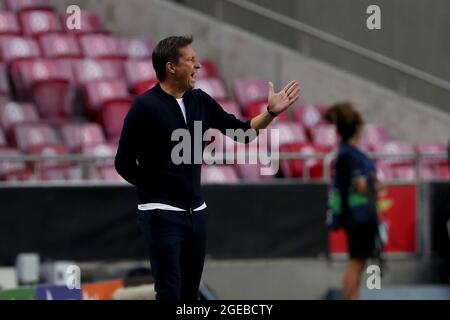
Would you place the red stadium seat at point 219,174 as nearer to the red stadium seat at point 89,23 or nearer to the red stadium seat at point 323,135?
the red stadium seat at point 323,135

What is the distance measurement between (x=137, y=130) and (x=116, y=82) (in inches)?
335

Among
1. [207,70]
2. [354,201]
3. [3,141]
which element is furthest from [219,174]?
[207,70]

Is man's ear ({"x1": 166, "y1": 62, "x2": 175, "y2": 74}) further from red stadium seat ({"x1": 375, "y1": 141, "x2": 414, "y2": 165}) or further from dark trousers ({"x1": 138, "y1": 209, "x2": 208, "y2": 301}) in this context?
red stadium seat ({"x1": 375, "y1": 141, "x2": 414, "y2": 165})

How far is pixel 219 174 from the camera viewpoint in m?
13.8

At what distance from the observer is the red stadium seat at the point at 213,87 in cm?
1589

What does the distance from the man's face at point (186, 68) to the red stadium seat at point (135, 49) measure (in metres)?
9.44

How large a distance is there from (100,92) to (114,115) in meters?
0.54

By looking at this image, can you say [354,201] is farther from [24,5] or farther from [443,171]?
[24,5]

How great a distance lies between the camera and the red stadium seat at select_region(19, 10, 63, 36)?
16.4 meters

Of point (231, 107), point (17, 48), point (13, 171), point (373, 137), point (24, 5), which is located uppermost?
point (24, 5)

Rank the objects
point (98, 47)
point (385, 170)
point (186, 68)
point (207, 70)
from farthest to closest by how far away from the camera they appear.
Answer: point (207, 70) → point (98, 47) → point (385, 170) → point (186, 68)

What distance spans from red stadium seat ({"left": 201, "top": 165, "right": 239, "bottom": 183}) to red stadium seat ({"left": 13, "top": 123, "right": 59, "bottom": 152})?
169 centimetres

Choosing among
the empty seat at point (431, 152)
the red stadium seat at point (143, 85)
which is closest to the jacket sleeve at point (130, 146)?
the empty seat at point (431, 152)
